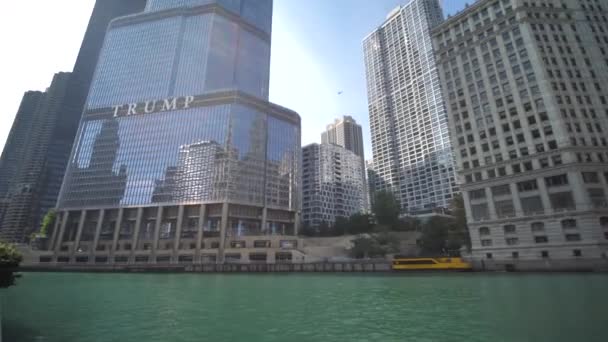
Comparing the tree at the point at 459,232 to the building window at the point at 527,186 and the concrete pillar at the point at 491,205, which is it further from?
the building window at the point at 527,186

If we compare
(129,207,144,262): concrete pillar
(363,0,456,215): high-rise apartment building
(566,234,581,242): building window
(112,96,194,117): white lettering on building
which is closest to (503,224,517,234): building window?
(566,234,581,242): building window

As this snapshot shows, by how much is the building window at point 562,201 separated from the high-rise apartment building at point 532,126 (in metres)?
0.16

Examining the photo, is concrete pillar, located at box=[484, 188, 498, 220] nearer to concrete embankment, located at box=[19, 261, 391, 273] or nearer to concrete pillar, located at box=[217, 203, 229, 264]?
concrete embankment, located at box=[19, 261, 391, 273]

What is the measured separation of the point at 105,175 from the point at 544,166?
15749cm

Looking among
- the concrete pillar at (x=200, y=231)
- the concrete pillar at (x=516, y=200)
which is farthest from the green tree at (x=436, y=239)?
the concrete pillar at (x=200, y=231)

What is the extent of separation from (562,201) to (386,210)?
176ft

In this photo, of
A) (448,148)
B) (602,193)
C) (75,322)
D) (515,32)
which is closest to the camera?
(75,322)

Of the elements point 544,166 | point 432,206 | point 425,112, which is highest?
point 425,112

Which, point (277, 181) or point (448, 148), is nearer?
point (277, 181)

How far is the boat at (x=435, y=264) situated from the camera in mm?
59750


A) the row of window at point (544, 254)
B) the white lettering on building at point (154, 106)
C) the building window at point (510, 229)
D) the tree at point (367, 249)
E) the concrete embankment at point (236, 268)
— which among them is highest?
the white lettering on building at point (154, 106)

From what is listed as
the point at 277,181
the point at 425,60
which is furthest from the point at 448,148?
the point at 277,181

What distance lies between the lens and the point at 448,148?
174 meters

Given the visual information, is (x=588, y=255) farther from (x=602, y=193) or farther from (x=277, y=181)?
(x=277, y=181)
